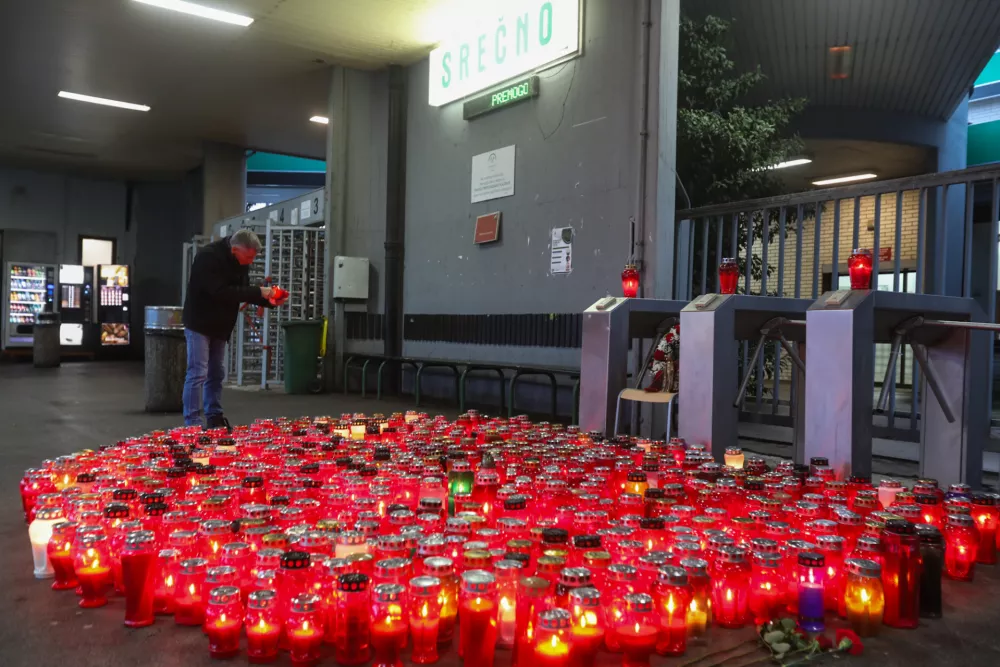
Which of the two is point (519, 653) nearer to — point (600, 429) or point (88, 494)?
point (88, 494)

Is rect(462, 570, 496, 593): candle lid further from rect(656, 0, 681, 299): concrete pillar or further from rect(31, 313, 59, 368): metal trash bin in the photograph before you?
rect(31, 313, 59, 368): metal trash bin

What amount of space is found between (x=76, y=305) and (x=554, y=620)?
19159 mm

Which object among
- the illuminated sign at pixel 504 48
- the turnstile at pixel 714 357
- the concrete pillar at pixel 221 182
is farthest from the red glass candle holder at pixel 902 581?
the concrete pillar at pixel 221 182

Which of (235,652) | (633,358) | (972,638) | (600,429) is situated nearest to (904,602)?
(972,638)

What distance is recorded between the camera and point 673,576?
186 cm

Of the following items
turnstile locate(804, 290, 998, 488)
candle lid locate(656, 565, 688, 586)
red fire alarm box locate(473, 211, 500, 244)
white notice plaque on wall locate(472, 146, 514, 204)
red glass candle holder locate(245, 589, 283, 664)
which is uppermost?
white notice plaque on wall locate(472, 146, 514, 204)

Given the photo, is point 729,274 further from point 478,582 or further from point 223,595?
point 223,595

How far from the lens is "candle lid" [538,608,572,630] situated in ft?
5.44

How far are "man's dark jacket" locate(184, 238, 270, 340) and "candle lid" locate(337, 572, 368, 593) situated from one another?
13.3ft

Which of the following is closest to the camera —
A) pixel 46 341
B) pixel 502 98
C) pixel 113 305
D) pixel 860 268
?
pixel 860 268

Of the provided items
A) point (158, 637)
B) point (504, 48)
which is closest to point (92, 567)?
point (158, 637)

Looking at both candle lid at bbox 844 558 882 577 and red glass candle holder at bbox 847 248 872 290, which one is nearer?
candle lid at bbox 844 558 882 577

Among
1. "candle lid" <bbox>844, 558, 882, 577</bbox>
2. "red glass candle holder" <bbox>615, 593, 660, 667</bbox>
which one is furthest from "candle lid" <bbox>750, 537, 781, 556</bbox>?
"red glass candle holder" <bbox>615, 593, 660, 667</bbox>

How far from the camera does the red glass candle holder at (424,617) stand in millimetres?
1768
